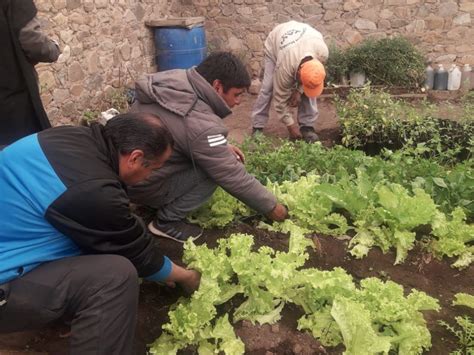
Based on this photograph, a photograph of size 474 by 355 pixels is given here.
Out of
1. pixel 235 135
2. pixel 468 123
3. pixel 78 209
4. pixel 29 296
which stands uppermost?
pixel 78 209

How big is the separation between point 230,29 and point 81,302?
24.7 ft

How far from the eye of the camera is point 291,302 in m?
2.82

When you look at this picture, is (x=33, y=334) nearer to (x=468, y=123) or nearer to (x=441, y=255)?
(x=441, y=255)

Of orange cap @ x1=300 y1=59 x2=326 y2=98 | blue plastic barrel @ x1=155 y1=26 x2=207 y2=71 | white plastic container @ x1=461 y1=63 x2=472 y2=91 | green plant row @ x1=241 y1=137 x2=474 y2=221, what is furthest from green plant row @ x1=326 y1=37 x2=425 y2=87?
green plant row @ x1=241 y1=137 x2=474 y2=221

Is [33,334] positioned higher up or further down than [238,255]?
further down

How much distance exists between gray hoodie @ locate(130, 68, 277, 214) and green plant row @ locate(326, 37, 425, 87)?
542 centimetres

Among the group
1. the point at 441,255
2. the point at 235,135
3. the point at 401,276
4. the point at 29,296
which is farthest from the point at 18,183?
the point at 235,135

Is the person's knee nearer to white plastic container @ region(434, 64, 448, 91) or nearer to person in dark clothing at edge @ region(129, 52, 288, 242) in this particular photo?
person in dark clothing at edge @ region(129, 52, 288, 242)

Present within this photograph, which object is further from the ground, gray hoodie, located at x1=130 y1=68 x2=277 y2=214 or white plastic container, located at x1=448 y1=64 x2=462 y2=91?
gray hoodie, located at x1=130 y1=68 x2=277 y2=214

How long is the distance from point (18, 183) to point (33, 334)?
1.01 m

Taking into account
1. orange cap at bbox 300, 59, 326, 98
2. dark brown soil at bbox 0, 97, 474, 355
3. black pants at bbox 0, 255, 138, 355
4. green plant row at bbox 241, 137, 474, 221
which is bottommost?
dark brown soil at bbox 0, 97, 474, 355

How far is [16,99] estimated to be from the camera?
10.8ft

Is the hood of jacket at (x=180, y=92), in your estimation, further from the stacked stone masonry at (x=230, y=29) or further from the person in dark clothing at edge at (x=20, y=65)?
the stacked stone masonry at (x=230, y=29)

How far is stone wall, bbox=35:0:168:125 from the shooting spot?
5391 mm
